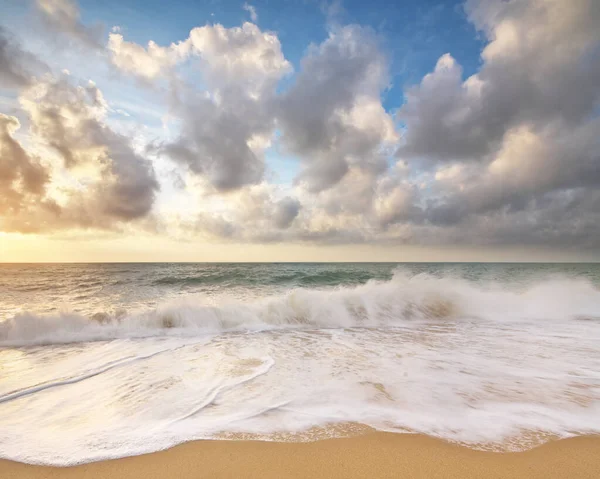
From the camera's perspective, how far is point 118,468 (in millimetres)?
2455

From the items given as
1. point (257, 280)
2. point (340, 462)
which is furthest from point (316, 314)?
point (257, 280)

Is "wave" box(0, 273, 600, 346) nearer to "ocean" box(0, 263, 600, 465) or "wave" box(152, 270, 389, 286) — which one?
"ocean" box(0, 263, 600, 465)

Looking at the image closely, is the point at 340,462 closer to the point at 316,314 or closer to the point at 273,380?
the point at 273,380

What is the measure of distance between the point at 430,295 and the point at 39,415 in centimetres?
1219

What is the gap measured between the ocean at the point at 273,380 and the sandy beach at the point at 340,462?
Answer: 13 centimetres

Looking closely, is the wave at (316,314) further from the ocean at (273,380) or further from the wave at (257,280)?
the wave at (257,280)

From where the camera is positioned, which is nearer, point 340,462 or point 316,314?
point 340,462

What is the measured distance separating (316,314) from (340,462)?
7.49 meters

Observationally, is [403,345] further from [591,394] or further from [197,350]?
[197,350]

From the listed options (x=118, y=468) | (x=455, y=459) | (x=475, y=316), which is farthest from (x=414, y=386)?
(x=475, y=316)

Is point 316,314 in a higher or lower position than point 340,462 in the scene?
lower

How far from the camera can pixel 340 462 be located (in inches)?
99.0

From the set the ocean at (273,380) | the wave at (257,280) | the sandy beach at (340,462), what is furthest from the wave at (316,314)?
the wave at (257,280)

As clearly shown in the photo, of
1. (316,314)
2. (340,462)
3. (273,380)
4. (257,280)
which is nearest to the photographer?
(340,462)
